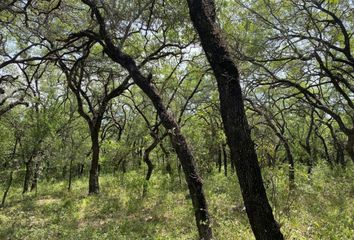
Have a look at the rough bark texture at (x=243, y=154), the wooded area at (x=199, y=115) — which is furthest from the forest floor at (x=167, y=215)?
the rough bark texture at (x=243, y=154)

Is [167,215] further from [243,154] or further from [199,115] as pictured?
[199,115]

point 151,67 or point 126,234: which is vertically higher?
point 151,67

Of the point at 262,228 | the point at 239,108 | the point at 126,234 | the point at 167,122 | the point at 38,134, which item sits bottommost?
the point at 126,234

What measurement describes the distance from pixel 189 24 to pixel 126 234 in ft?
19.7

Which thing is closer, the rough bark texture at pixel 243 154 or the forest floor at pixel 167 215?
the rough bark texture at pixel 243 154

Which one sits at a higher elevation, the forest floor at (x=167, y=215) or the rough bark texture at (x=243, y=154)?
the rough bark texture at (x=243, y=154)

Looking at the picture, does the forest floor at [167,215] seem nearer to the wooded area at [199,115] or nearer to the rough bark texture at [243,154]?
the wooded area at [199,115]

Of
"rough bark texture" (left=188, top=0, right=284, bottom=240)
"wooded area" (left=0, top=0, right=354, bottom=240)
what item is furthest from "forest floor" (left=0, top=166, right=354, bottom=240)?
"rough bark texture" (left=188, top=0, right=284, bottom=240)

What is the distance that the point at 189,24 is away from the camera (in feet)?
32.7

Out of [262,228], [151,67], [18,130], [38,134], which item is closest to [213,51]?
[262,228]

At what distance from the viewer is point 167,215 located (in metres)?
11.0

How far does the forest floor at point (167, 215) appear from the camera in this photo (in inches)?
317

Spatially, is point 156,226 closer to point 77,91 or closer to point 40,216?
point 40,216

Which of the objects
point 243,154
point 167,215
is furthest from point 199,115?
point 243,154
